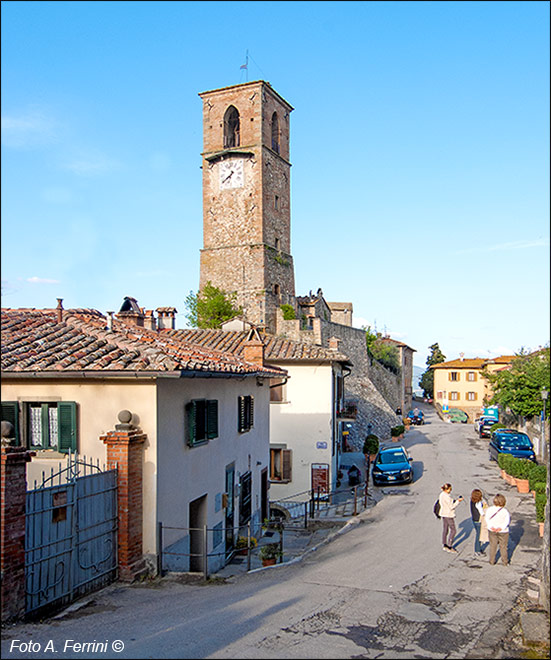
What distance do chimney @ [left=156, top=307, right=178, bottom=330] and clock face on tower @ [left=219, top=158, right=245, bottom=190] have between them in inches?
892

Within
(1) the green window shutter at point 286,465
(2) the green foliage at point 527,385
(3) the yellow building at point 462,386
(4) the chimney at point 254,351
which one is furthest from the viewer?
(3) the yellow building at point 462,386

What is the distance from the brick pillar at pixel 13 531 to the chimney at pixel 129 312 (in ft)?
28.1

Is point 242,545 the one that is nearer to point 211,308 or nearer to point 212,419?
point 212,419

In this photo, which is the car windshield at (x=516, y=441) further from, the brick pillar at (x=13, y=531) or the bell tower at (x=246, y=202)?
the brick pillar at (x=13, y=531)

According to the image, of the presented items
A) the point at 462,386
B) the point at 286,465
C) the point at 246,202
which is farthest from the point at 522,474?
the point at 462,386

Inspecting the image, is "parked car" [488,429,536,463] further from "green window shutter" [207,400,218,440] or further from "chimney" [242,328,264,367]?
"green window shutter" [207,400,218,440]

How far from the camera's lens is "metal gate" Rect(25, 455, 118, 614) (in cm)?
767

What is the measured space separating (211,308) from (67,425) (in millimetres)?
32370

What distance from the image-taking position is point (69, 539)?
27.7 ft

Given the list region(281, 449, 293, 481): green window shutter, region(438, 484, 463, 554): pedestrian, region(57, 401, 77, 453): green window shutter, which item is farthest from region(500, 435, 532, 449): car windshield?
region(57, 401, 77, 453): green window shutter

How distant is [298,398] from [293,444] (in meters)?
1.81

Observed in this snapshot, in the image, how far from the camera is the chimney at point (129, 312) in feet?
51.6

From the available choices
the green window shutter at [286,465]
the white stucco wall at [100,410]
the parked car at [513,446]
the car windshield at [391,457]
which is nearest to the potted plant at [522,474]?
the car windshield at [391,457]

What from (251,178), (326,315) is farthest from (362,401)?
(251,178)
